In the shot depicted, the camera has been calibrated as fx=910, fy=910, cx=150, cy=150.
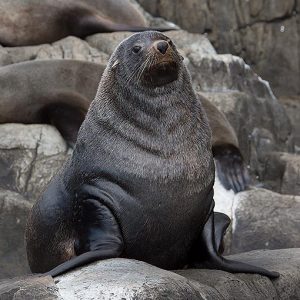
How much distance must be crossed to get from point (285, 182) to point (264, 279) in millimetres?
5017

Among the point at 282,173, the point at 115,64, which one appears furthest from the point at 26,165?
the point at 115,64

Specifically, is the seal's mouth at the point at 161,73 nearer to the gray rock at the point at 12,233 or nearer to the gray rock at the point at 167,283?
the gray rock at the point at 167,283

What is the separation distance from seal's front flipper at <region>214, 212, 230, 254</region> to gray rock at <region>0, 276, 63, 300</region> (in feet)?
4.40

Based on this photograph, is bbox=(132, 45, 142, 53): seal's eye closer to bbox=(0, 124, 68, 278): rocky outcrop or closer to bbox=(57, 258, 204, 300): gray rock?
bbox=(57, 258, 204, 300): gray rock

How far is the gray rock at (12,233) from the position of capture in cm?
752

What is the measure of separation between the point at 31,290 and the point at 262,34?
11.6m

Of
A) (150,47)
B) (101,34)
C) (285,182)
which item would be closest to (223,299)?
(150,47)

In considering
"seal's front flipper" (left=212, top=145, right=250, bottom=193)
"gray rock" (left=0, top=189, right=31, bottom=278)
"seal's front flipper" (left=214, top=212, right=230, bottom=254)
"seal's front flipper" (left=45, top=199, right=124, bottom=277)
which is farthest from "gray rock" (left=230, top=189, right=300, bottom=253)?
"seal's front flipper" (left=45, top=199, right=124, bottom=277)

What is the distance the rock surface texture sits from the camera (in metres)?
3.53

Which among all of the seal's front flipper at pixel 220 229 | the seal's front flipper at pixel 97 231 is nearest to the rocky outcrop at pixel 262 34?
the seal's front flipper at pixel 220 229

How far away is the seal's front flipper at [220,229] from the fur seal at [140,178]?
22mm

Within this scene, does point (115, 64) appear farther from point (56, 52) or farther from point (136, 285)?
point (56, 52)

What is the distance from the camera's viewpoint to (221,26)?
47.6 ft

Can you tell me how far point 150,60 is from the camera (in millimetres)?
4543
